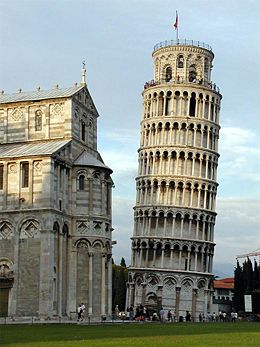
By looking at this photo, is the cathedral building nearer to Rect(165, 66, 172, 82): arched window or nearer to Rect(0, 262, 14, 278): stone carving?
Rect(0, 262, 14, 278): stone carving

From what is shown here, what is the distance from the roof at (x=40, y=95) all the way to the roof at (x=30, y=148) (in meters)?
3.88

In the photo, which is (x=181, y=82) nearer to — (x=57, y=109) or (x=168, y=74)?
(x=168, y=74)

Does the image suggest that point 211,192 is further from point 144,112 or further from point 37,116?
point 37,116

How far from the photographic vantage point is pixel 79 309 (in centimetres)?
5831

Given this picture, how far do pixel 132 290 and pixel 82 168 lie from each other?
3734 cm

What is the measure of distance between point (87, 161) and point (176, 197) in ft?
113

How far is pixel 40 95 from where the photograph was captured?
220 feet

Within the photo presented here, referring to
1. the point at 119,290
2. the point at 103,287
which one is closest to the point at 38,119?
the point at 103,287

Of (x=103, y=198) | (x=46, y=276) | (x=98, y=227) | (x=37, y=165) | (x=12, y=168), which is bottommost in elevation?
(x=46, y=276)

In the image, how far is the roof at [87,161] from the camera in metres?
64.2

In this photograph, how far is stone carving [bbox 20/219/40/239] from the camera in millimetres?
59562

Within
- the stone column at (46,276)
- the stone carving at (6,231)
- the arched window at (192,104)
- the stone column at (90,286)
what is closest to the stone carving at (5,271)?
the stone carving at (6,231)

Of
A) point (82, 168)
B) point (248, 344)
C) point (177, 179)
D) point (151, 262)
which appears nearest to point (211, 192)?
point (177, 179)

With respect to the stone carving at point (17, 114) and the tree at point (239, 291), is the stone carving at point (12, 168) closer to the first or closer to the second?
the stone carving at point (17, 114)
